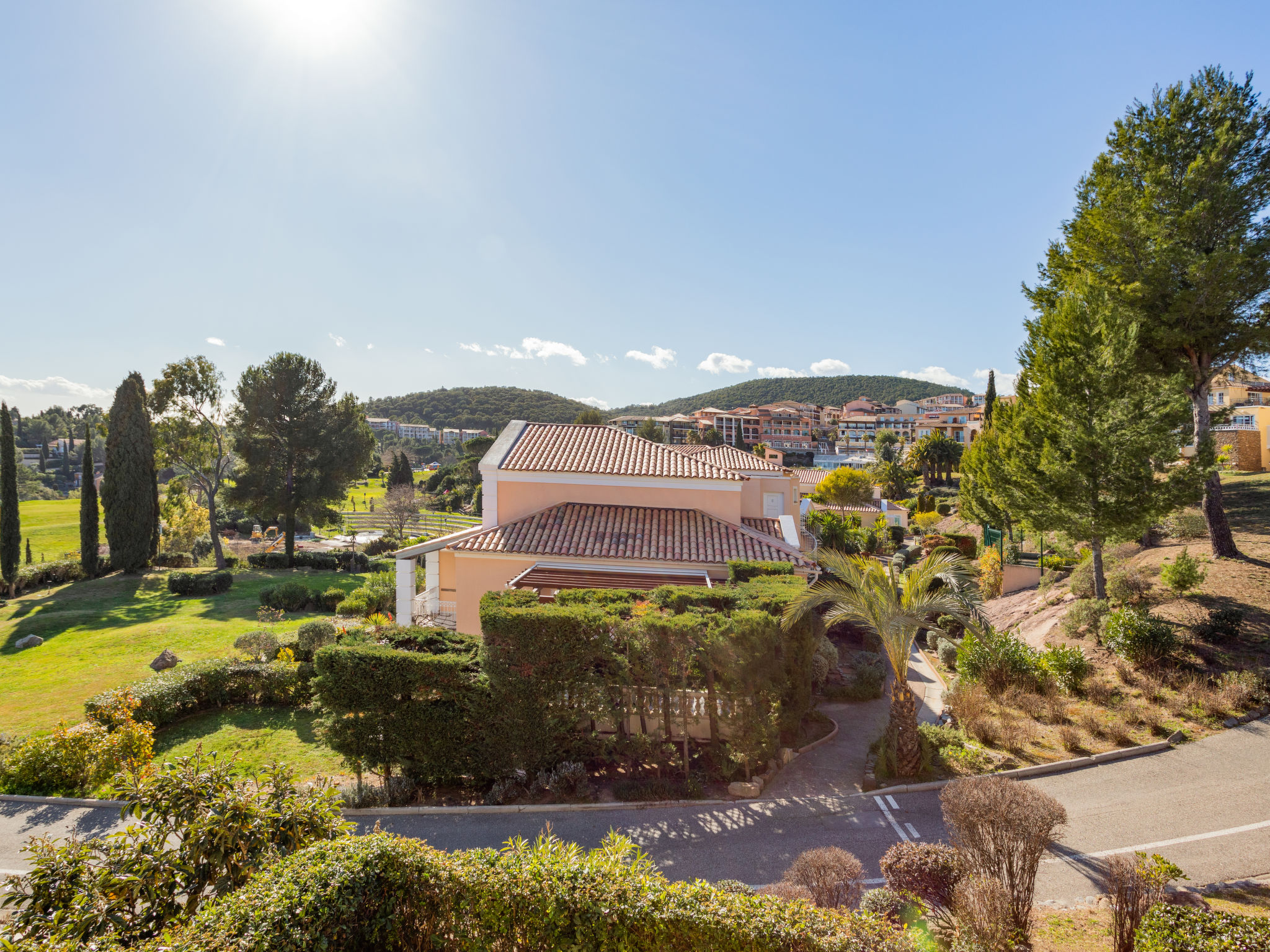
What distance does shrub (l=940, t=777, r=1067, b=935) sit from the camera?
6.27m

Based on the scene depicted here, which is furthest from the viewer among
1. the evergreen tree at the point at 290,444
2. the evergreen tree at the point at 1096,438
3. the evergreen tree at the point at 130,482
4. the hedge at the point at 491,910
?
the evergreen tree at the point at 290,444

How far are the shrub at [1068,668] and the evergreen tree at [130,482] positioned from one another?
42.1 metres

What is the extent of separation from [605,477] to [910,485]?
218 feet

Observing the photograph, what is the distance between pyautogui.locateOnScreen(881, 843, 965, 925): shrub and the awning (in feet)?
25.0

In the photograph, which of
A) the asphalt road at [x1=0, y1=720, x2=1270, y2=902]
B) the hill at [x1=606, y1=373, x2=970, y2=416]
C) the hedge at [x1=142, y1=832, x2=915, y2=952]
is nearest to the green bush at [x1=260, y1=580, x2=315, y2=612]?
the asphalt road at [x1=0, y1=720, x2=1270, y2=902]

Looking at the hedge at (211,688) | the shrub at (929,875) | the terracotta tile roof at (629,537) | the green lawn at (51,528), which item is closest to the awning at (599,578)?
the terracotta tile roof at (629,537)

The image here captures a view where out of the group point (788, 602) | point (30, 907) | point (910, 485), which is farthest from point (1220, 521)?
point (910, 485)

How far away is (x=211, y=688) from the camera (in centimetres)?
1384

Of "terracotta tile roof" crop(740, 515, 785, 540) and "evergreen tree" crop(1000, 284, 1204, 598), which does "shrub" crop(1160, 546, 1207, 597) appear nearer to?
"evergreen tree" crop(1000, 284, 1204, 598)

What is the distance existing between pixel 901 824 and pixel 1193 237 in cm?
1944

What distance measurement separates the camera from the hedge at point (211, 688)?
12750 millimetres

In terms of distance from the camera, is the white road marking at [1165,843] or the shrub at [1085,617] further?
the shrub at [1085,617]

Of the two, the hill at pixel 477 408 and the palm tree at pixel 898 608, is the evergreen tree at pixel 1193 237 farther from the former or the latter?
the hill at pixel 477 408

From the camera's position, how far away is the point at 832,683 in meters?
17.5
